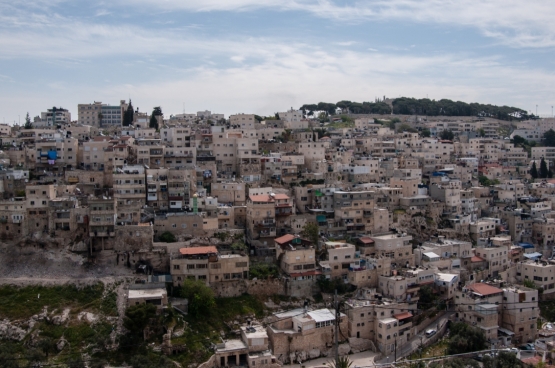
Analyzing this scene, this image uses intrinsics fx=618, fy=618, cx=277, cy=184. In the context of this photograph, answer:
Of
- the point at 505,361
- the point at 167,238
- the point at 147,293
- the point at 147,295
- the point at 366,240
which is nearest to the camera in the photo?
the point at 505,361

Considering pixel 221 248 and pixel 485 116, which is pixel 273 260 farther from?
pixel 485 116

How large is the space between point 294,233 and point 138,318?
1057 centimetres

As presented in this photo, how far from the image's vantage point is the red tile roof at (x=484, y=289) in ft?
90.4

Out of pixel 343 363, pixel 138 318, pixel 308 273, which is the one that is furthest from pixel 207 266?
pixel 343 363

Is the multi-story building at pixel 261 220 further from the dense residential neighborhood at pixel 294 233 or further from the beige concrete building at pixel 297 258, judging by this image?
the beige concrete building at pixel 297 258

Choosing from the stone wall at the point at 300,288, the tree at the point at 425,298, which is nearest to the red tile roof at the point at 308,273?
the stone wall at the point at 300,288

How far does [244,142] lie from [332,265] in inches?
485

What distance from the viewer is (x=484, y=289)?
28.0m

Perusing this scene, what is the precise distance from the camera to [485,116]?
7712 centimetres

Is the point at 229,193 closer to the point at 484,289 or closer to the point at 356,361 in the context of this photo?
the point at 356,361

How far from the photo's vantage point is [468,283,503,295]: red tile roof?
27564mm

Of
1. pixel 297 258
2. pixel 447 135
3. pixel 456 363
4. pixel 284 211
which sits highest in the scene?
pixel 447 135

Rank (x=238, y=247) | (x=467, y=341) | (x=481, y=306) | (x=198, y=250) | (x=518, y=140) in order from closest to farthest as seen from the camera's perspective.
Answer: (x=467, y=341), (x=481, y=306), (x=198, y=250), (x=238, y=247), (x=518, y=140)

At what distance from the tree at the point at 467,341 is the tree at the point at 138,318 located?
39.3ft
